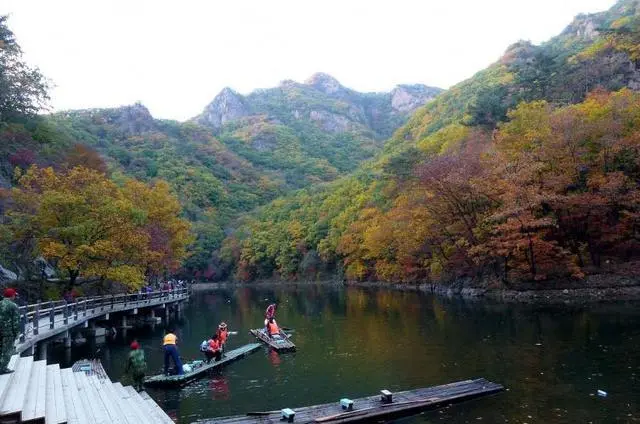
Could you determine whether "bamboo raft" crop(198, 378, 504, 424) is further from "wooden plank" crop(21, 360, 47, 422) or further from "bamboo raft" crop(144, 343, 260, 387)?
"bamboo raft" crop(144, 343, 260, 387)

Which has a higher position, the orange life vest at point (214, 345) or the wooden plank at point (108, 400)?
the wooden plank at point (108, 400)

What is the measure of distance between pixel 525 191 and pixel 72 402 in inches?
1420

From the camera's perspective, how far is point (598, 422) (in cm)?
1268

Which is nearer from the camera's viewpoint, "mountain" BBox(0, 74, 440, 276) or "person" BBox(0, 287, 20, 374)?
"person" BBox(0, 287, 20, 374)

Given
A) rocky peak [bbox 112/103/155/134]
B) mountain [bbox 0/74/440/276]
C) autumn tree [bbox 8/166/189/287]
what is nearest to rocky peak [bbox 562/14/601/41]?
mountain [bbox 0/74/440/276]

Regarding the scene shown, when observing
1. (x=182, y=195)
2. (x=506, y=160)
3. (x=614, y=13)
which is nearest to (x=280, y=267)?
(x=182, y=195)

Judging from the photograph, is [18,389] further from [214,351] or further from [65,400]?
[214,351]

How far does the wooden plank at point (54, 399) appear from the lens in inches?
406

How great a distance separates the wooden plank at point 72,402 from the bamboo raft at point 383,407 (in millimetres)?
2923

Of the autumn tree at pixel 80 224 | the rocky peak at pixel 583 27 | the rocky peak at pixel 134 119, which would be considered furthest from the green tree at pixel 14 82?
the rocky peak at pixel 583 27

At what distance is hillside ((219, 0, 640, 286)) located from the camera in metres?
41.1

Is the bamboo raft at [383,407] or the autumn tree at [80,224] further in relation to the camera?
the autumn tree at [80,224]

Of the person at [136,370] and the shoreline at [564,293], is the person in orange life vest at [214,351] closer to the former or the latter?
the person at [136,370]

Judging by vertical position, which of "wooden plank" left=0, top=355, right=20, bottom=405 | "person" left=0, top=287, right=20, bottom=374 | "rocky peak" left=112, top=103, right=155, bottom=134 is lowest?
"wooden plank" left=0, top=355, right=20, bottom=405
